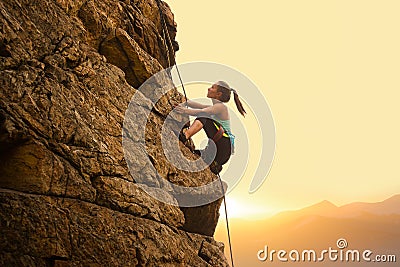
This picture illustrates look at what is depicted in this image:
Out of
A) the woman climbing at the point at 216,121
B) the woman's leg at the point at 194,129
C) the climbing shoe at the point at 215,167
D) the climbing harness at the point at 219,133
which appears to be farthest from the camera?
the climbing shoe at the point at 215,167

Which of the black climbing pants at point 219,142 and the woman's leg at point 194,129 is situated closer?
the woman's leg at point 194,129

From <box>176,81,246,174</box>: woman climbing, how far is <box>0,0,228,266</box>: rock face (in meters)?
1.39

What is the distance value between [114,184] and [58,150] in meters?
1.65

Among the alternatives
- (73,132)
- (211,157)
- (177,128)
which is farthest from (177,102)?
(73,132)

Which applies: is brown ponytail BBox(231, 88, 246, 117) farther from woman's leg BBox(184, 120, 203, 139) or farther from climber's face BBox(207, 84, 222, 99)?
woman's leg BBox(184, 120, 203, 139)

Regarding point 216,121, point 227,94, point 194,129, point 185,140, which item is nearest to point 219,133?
point 216,121

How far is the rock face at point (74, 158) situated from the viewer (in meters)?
8.34

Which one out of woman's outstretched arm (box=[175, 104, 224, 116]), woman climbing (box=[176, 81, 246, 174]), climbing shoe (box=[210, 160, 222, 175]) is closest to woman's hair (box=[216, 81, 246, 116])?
woman climbing (box=[176, 81, 246, 174])

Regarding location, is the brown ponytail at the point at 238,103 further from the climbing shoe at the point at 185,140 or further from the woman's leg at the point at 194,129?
the climbing shoe at the point at 185,140

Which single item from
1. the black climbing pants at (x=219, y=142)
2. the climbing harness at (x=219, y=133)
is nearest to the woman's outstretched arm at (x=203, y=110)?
the black climbing pants at (x=219, y=142)

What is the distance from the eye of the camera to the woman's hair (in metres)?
13.5

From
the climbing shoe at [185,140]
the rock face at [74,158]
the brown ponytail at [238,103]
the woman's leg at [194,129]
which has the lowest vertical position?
the rock face at [74,158]

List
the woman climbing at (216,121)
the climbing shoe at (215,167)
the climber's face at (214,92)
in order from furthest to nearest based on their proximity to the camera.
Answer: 1. the climbing shoe at (215,167)
2. the climber's face at (214,92)
3. the woman climbing at (216,121)

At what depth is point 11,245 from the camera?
312 inches
